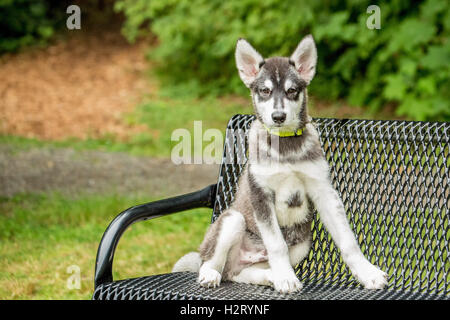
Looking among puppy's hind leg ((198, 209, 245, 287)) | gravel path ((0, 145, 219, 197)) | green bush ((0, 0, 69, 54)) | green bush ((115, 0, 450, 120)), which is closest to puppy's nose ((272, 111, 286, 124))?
puppy's hind leg ((198, 209, 245, 287))

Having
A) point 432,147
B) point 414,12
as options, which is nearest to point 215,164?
point 414,12

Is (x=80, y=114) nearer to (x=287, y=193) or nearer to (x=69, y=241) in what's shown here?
(x=69, y=241)

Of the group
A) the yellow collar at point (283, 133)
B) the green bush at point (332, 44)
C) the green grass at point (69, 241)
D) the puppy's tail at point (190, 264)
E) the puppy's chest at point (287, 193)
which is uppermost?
the green bush at point (332, 44)

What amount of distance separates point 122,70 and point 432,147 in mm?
10885

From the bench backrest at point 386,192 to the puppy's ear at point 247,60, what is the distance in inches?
23.1

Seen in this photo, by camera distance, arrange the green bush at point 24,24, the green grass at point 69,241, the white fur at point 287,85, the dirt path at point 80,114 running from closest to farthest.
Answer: the white fur at point 287,85, the green grass at point 69,241, the dirt path at point 80,114, the green bush at point 24,24

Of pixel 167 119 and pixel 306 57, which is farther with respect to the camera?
pixel 167 119

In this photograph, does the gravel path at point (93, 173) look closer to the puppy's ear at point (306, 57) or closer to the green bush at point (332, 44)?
the green bush at point (332, 44)

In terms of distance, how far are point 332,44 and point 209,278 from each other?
23.7 feet

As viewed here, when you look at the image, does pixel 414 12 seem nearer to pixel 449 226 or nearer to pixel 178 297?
pixel 449 226

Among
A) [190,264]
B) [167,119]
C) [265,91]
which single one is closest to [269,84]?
[265,91]

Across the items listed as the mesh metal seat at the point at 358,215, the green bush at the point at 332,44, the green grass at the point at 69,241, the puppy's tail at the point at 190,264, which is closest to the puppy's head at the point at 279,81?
the mesh metal seat at the point at 358,215

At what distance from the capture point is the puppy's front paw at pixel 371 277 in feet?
9.57

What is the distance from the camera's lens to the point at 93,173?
7840 millimetres
